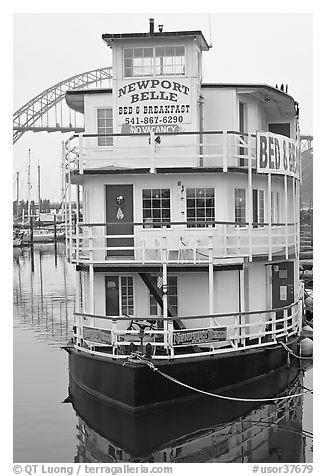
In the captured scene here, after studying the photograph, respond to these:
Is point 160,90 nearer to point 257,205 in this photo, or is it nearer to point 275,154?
point 275,154

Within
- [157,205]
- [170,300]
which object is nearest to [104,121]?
[157,205]

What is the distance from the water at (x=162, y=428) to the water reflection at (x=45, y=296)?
8949 mm

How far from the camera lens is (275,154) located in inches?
816

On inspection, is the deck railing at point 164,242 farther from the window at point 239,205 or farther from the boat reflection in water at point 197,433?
the boat reflection in water at point 197,433

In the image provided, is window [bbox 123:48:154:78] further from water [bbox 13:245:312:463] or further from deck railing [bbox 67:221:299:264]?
water [bbox 13:245:312:463]

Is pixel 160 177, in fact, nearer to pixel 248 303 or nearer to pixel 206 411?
pixel 248 303

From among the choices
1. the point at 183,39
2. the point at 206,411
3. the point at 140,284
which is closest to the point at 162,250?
the point at 140,284

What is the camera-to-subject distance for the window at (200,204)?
20.0 metres

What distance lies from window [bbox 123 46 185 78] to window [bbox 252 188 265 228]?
3843mm

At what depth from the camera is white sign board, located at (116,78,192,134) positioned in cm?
2025

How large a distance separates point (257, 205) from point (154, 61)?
4.76 meters

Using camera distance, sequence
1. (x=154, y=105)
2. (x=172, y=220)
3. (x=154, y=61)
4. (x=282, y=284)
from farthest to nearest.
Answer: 1. (x=282, y=284)
2. (x=154, y=61)
3. (x=154, y=105)
4. (x=172, y=220)

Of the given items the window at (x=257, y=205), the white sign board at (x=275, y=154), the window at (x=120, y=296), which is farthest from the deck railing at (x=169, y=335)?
the white sign board at (x=275, y=154)

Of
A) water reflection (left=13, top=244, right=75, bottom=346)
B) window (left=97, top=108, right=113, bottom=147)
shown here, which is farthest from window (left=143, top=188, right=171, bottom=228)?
water reflection (left=13, top=244, right=75, bottom=346)
